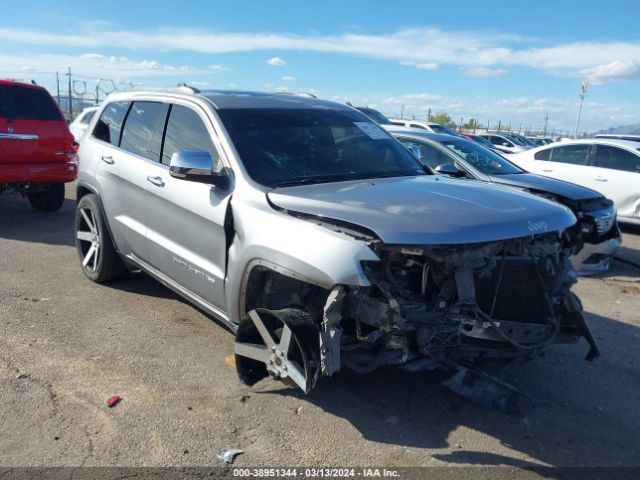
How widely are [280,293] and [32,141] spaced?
6478 mm

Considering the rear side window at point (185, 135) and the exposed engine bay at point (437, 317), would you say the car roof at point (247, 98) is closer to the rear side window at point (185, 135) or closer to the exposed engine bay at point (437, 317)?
the rear side window at point (185, 135)

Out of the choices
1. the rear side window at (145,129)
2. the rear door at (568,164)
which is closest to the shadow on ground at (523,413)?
the rear side window at (145,129)

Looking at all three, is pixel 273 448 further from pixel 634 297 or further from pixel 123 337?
pixel 634 297

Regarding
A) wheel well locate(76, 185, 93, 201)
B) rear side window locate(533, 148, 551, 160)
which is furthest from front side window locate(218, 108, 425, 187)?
rear side window locate(533, 148, 551, 160)

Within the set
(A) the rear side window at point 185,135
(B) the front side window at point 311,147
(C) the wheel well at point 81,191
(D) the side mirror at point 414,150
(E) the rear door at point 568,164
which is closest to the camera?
(B) the front side window at point 311,147

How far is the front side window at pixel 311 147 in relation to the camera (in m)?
4.24

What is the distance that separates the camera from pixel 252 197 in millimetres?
3881

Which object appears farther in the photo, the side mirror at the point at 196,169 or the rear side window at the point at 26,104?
the rear side window at the point at 26,104

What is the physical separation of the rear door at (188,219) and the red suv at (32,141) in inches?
189

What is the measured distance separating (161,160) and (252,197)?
1.38m

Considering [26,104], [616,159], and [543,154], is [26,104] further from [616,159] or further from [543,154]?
[616,159]

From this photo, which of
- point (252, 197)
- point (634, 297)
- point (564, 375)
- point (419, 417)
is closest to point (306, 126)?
A: point (252, 197)

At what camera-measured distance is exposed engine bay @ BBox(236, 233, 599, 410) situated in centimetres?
336

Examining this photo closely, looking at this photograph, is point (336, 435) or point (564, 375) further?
point (564, 375)
